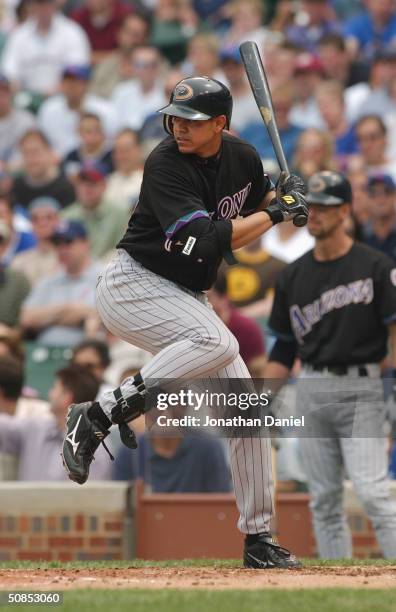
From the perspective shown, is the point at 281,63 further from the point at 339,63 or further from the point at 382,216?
the point at 382,216

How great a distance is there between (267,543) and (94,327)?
4518mm

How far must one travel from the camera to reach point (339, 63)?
12555mm

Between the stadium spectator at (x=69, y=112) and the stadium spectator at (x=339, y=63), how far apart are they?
2.35 meters

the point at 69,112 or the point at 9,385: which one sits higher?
the point at 69,112

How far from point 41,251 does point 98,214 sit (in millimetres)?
596

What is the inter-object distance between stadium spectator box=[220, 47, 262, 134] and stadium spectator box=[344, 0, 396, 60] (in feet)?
4.25

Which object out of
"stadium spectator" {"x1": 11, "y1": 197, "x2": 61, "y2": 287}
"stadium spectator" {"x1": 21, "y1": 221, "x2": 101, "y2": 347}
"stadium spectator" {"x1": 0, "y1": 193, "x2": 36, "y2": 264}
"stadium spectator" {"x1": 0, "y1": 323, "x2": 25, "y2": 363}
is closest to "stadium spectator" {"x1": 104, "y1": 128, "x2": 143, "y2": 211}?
"stadium spectator" {"x1": 11, "y1": 197, "x2": 61, "y2": 287}

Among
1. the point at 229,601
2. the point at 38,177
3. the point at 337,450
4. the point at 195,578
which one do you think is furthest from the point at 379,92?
the point at 229,601

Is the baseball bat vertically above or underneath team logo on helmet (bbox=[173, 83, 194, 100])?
above

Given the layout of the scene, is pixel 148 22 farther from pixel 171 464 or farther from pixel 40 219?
pixel 171 464

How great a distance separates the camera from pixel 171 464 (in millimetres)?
8164

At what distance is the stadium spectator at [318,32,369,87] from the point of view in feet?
40.7

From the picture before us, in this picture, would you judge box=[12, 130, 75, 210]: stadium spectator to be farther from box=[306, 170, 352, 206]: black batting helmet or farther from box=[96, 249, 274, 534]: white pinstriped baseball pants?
box=[96, 249, 274, 534]: white pinstriped baseball pants

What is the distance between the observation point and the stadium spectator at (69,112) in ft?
44.1
